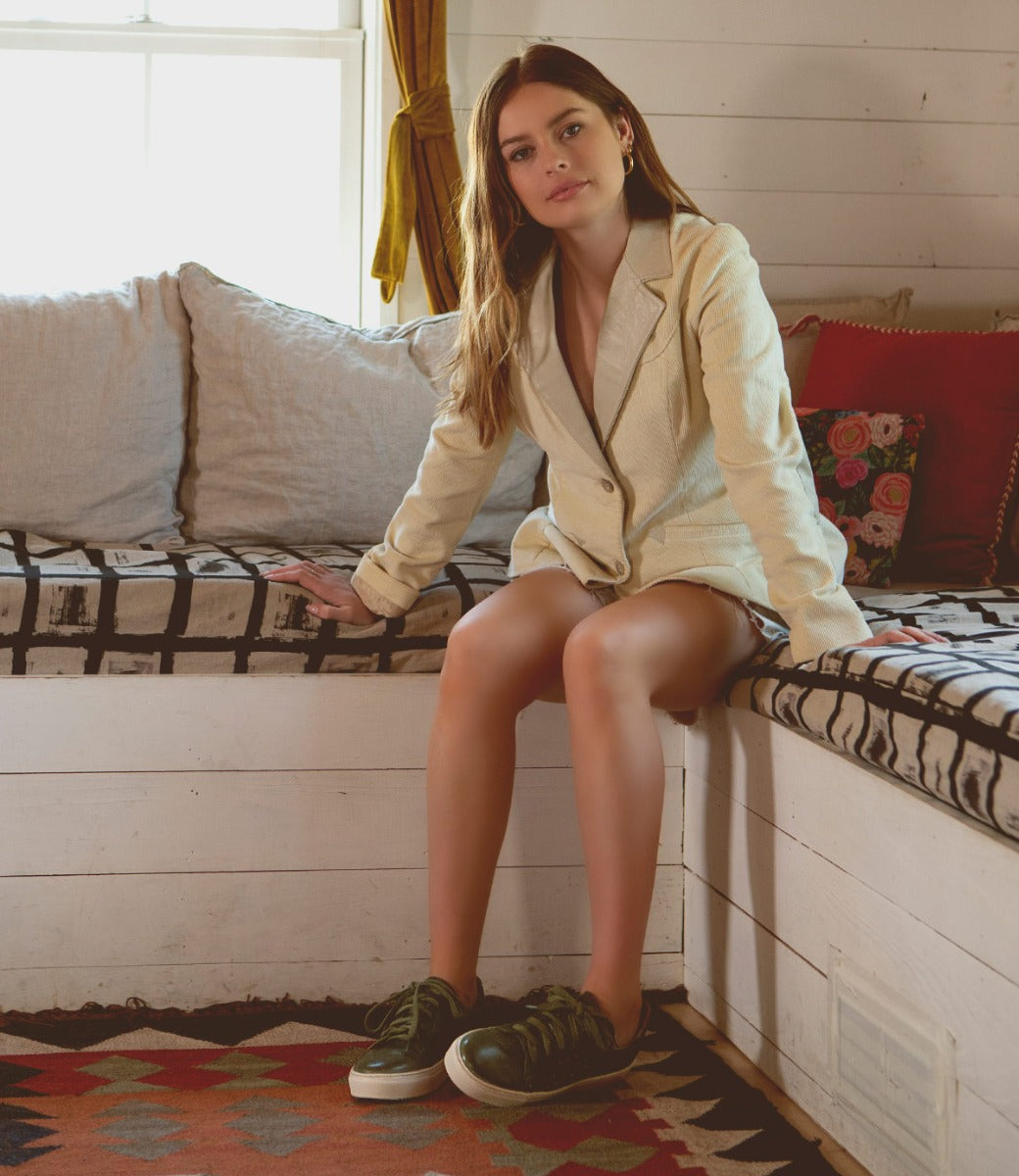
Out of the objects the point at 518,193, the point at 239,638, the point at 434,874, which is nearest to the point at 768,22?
the point at 518,193

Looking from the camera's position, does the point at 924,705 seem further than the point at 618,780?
No

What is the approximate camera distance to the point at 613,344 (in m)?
1.48

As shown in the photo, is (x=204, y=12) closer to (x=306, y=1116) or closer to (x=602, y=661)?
(x=602, y=661)

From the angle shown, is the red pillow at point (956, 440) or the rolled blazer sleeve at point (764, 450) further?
the red pillow at point (956, 440)

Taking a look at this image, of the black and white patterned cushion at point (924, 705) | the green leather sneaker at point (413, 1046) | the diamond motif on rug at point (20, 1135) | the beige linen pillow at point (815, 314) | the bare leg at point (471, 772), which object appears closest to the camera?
the black and white patterned cushion at point (924, 705)

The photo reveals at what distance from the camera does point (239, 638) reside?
1538 millimetres

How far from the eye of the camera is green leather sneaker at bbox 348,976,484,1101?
4.16ft

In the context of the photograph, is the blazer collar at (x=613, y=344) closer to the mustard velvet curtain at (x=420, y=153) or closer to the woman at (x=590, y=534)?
the woman at (x=590, y=534)

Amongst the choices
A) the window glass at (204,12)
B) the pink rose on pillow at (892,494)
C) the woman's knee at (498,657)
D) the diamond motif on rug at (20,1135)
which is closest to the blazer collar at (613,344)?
the woman's knee at (498,657)

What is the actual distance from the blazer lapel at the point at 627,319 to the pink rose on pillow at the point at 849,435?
552 mm

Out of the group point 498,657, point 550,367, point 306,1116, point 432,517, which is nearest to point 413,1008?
point 306,1116

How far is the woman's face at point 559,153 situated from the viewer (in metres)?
1.44

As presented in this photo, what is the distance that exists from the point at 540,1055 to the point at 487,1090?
0.19 ft

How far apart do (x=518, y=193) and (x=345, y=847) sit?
0.80 m
